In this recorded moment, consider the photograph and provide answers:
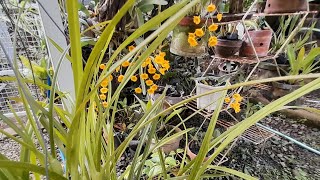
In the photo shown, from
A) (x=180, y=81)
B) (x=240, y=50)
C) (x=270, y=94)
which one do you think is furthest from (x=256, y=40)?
(x=270, y=94)

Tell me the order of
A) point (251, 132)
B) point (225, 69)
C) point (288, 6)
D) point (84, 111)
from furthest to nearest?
point (225, 69), point (251, 132), point (288, 6), point (84, 111)

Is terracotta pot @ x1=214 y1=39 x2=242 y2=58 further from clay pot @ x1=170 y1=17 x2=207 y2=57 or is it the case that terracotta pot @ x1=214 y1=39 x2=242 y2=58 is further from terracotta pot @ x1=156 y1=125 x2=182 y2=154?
terracotta pot @ x1=156 y1=125 x2=182 y2=154

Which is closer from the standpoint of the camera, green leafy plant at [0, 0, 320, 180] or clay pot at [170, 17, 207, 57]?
green leafy plant at [0, 0, 320, 180]

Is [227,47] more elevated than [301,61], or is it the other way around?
[227,47]

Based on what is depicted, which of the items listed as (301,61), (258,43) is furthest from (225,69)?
(301,61)

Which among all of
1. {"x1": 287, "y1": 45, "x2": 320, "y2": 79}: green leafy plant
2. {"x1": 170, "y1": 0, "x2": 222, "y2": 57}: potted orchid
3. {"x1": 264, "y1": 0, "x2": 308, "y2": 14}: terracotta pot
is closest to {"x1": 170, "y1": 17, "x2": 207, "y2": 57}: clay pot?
{"x1": 170, "y1": 0, "x2": 222, "y2": 57}: potted orchid

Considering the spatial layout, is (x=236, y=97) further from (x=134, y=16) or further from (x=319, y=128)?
(x=319, y=128)

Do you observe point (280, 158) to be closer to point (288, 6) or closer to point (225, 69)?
point (225, 69)

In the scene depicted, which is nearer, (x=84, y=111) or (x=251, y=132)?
(x=84, y=111)

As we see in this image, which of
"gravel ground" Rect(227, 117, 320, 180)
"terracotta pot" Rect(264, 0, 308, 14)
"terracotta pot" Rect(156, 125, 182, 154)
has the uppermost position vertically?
"terracotta pot" Rect(264, 0, 308, 14)

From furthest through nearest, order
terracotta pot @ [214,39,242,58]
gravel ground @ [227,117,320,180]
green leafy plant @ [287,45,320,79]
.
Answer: green leafy plant @ [287,45,320,79]
gravel ground @ [227,117,320,180]
terracotta pot @ [214,39,242,58]
